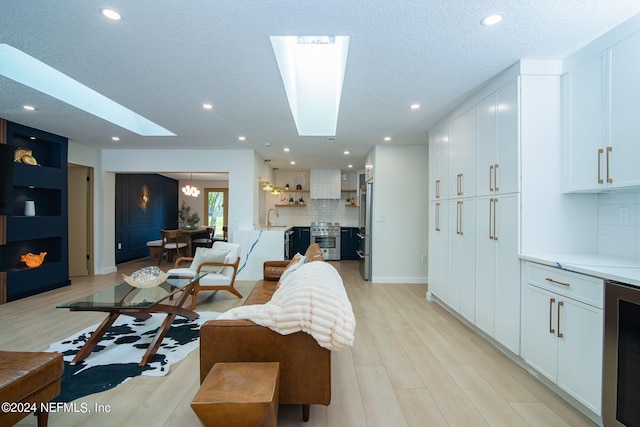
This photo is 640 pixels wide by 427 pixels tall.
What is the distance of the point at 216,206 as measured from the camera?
34.3 ft

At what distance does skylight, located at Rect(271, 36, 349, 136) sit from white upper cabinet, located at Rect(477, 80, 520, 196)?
1.45 m

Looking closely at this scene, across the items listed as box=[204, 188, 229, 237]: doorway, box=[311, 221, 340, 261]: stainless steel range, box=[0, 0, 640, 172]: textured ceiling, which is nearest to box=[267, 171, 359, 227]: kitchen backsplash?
box=[311, 221, 340, 261]: stainless steel range

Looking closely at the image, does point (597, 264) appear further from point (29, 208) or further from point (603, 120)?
point (29, 208)

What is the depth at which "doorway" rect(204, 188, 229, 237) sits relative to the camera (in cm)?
1036

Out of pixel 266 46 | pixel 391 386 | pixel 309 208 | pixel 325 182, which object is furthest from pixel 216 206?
pixel 391 386

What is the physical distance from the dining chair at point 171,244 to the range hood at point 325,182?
3628 mm

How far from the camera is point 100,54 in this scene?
7.50ft

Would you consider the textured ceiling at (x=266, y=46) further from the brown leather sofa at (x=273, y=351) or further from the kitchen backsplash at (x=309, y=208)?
the kitchen backsplash at (x=309, y=208)

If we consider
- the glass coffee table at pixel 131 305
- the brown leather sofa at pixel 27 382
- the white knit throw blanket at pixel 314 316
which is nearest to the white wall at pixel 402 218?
the glass coffee table at pixel 131 305

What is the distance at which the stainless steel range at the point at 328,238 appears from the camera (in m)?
7.73

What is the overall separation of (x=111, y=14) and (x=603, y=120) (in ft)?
11.1

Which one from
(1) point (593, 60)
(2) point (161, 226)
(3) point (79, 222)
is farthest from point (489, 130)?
(2) point (161, 226)

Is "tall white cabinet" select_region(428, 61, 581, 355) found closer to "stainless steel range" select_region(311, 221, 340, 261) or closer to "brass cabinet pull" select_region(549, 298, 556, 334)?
"brass cabinet pull" select_region(549, 298, 556, 334)

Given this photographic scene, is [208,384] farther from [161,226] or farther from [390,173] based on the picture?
[161,226]
